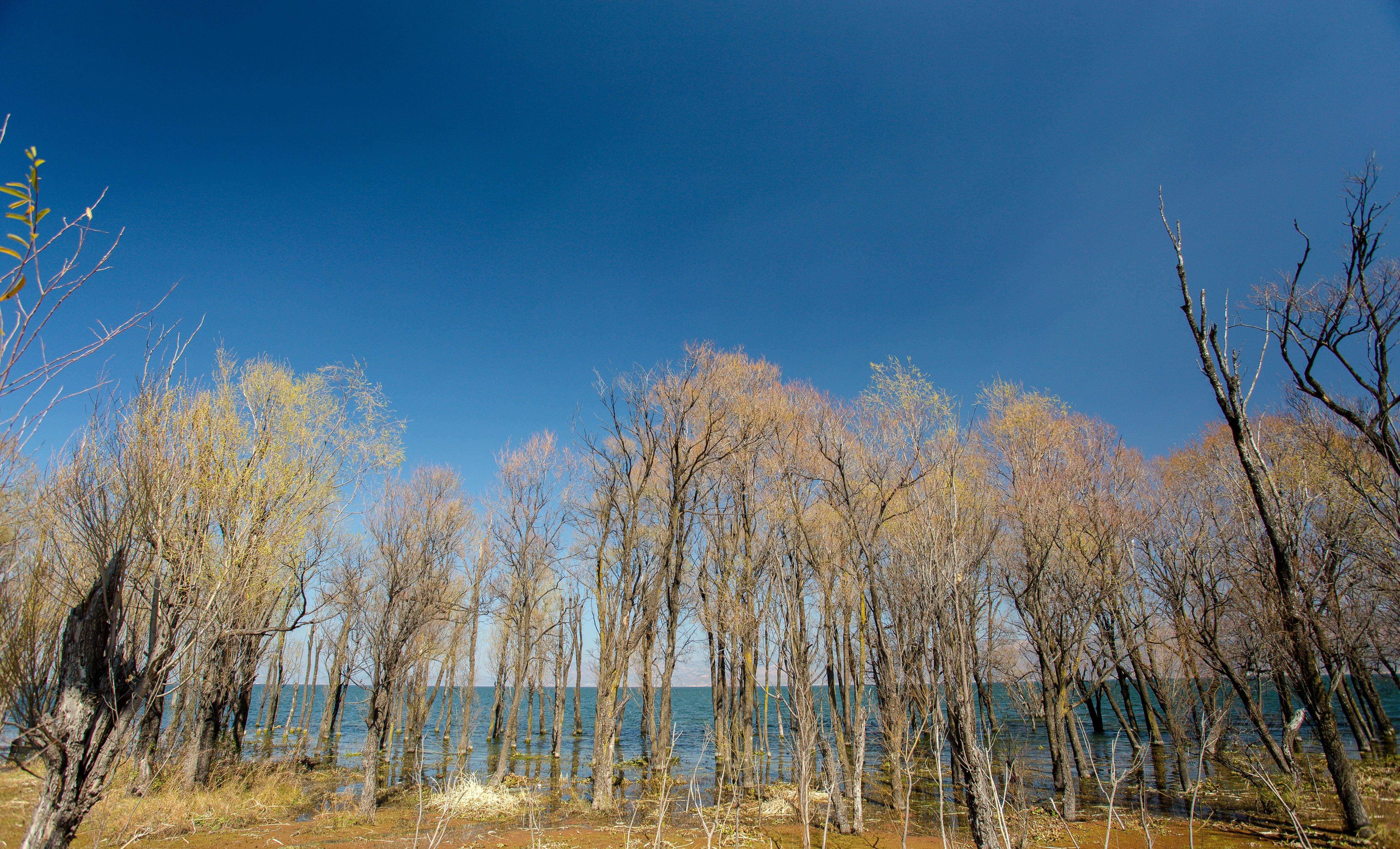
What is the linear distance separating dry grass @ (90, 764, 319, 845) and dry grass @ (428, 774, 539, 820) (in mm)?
3436

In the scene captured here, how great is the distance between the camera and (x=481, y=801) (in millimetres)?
13938

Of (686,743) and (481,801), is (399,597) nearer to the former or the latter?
(481,801)

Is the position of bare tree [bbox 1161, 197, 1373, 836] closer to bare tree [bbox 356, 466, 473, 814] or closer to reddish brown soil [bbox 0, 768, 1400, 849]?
reddish brown soil [bbox 0, 768, 1400, 849]

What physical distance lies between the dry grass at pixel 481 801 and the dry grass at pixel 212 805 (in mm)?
3436

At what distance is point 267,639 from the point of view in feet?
66.7

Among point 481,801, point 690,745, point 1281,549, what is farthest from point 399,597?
point 690,745

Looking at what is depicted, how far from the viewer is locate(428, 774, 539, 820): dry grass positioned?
13.2 metres

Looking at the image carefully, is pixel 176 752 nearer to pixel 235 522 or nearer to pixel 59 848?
pixel 235 522

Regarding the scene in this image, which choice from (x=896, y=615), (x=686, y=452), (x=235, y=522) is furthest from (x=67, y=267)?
(x=686, y=452)

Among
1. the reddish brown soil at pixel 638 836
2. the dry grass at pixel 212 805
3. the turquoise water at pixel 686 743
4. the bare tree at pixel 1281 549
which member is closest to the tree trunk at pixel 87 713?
the dry grass at pixel 212 805

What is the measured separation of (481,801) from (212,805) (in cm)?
567

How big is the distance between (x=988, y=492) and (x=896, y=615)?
7.50m

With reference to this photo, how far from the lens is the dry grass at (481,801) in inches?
521

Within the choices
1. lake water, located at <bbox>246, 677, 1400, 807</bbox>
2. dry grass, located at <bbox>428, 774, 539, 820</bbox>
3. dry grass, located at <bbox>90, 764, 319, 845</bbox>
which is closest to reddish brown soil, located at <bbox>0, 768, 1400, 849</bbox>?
dry grass, located at <bbox>90, 764, 319, 845</bbox>
